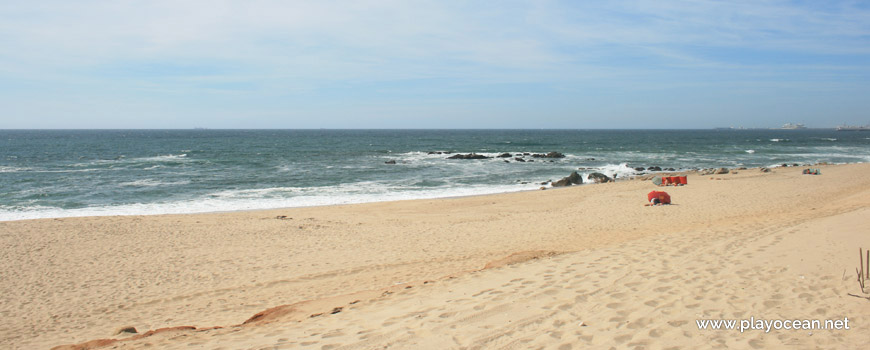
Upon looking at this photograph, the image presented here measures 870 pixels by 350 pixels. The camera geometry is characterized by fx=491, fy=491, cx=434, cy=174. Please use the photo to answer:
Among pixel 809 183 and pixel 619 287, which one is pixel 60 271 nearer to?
pixel 619 287

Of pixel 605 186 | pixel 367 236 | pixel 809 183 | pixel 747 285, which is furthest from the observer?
pixel 605 186

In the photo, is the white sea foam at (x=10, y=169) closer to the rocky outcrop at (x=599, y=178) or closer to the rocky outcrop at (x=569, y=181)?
the rocky outcrop at (x=569, y=181)

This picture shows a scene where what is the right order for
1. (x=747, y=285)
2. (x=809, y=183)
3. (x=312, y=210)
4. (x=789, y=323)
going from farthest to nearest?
(x=809, y=183) < (x=312, y=210) < (x=747, y=285) < (x=789, y=323)

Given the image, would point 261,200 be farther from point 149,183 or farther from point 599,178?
point 599,178

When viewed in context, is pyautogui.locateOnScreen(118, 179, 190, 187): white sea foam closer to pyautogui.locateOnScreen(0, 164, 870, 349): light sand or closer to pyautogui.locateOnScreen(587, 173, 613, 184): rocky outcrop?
pyautogui.locateOnScreen(0, 164, 870, 349): light sand

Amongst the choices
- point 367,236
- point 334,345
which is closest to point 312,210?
point 367,236

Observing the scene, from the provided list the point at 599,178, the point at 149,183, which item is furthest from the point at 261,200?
the point at 599,178

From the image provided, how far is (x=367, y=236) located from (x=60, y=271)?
7000 mm

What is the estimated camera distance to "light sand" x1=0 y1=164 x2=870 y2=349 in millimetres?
5379

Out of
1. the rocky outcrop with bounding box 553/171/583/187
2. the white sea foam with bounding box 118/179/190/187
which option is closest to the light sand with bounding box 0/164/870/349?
the rocky outcrop with bounding box 553/171/583/187

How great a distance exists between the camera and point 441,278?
8.34 m

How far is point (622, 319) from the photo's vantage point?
17.8 feet


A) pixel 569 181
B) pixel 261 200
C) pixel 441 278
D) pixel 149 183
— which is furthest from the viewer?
pixel 569 181

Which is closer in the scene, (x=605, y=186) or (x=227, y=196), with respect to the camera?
(x=227, y=196)
